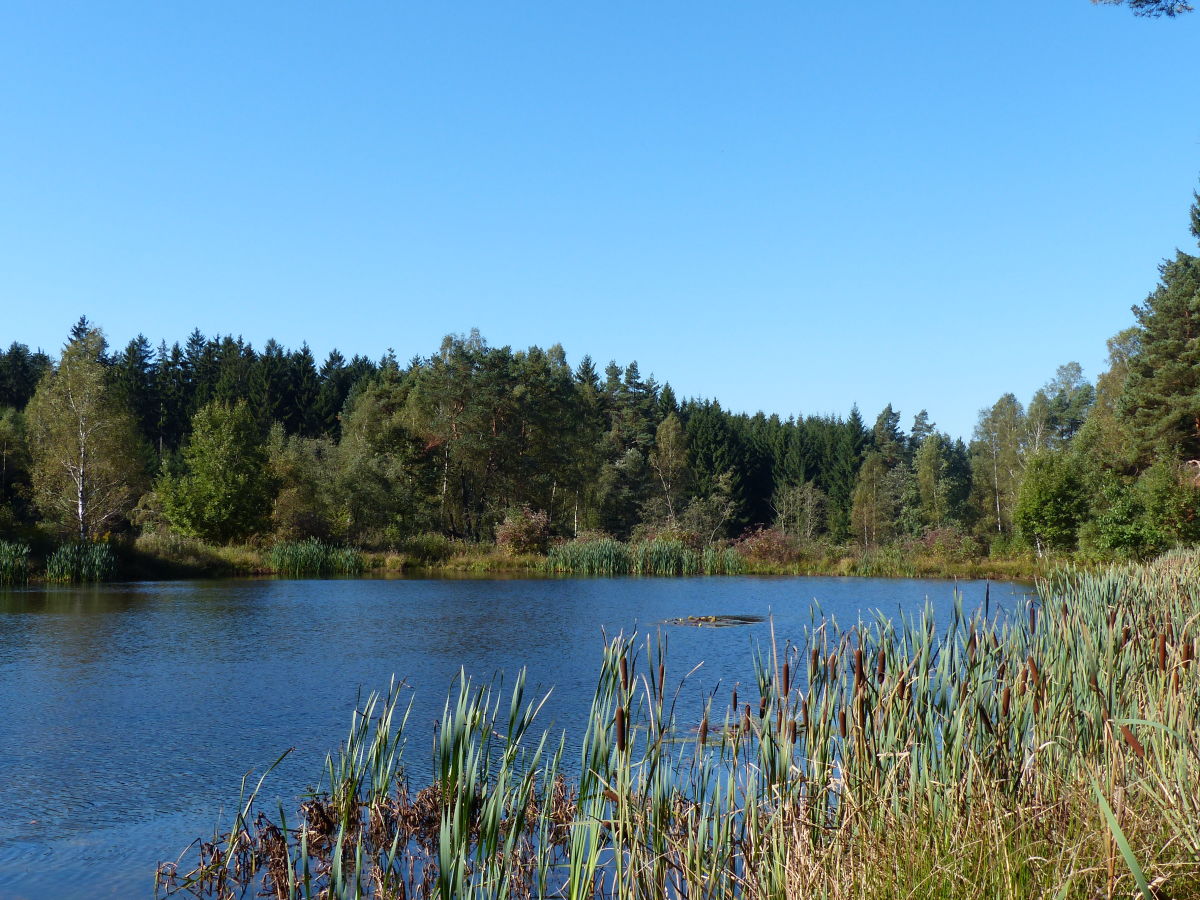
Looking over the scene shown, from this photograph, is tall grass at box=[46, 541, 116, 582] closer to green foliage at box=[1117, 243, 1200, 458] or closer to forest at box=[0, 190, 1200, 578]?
forest at box=[0, 190, 1200, 578]

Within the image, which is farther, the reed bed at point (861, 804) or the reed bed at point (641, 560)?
the reed bed at point (641, 560)

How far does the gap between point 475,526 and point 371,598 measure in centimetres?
2216

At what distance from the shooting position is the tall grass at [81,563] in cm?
2598

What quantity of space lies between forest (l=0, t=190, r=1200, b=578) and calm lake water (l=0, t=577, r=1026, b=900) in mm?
10307

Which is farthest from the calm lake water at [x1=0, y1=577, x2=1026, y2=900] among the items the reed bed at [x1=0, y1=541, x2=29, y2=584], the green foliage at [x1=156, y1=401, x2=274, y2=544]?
the green foliage at [x1=156, y1=401, x2=274, y2=544]

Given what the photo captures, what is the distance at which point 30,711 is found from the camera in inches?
384

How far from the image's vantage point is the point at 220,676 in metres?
11.9

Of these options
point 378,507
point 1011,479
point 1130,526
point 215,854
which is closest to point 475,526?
point 378,507

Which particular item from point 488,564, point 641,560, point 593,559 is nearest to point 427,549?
point 488,564

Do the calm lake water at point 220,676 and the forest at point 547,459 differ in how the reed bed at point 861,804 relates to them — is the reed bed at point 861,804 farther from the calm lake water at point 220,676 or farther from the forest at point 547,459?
the forest at point 547,459

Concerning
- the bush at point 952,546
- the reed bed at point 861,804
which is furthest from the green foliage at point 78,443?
the reed bed at point 861,804

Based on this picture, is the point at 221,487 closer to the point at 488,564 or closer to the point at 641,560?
the point at 488,564

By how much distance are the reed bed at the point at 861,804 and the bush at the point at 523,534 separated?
3327 centimetres

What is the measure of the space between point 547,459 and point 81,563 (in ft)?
77.5
